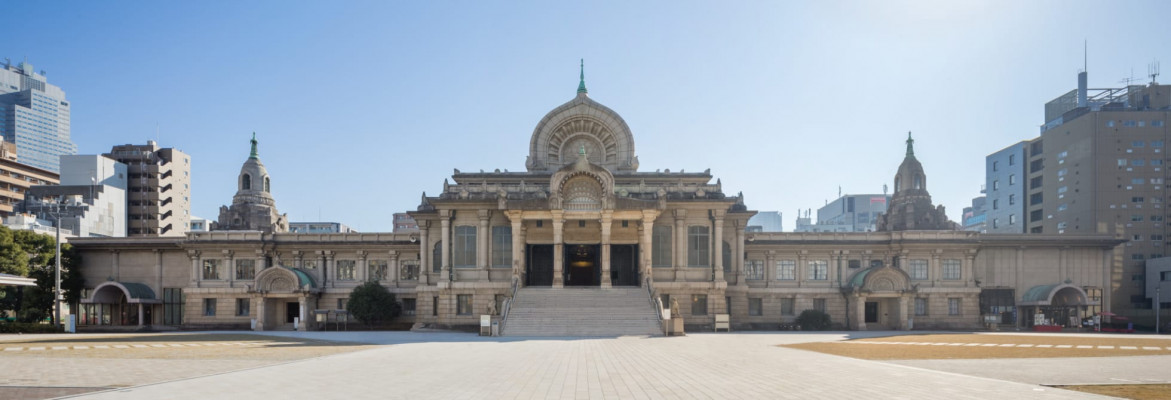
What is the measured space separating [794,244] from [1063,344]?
30.2 meters

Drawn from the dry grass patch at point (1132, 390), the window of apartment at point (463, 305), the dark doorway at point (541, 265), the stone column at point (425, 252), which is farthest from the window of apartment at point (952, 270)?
the dry grass patch at point (1132, 390)

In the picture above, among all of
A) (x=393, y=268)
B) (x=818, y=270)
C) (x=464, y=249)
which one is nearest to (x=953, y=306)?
(x=818, y=270)

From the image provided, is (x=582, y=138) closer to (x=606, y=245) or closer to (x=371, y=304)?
(x=606, y=245)

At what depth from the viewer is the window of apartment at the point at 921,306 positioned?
6719 cm

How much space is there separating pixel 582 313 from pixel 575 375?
29.2 metres

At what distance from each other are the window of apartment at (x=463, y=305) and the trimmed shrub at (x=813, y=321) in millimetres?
28894

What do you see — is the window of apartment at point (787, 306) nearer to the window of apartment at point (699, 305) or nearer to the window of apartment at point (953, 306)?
the window of apartment at point (699, 305)

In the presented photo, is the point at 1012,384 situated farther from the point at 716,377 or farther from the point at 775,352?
the point at 775,352

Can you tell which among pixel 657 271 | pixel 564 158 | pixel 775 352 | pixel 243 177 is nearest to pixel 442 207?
pixel 564 158

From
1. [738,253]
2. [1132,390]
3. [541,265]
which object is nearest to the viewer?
[1132,390]

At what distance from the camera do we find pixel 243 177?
80.1m

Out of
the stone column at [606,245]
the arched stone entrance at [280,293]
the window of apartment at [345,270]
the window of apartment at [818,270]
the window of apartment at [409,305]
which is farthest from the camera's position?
the window of apartment at [345,270]

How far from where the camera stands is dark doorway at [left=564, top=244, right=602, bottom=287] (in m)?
69.8

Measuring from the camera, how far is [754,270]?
6988cm
